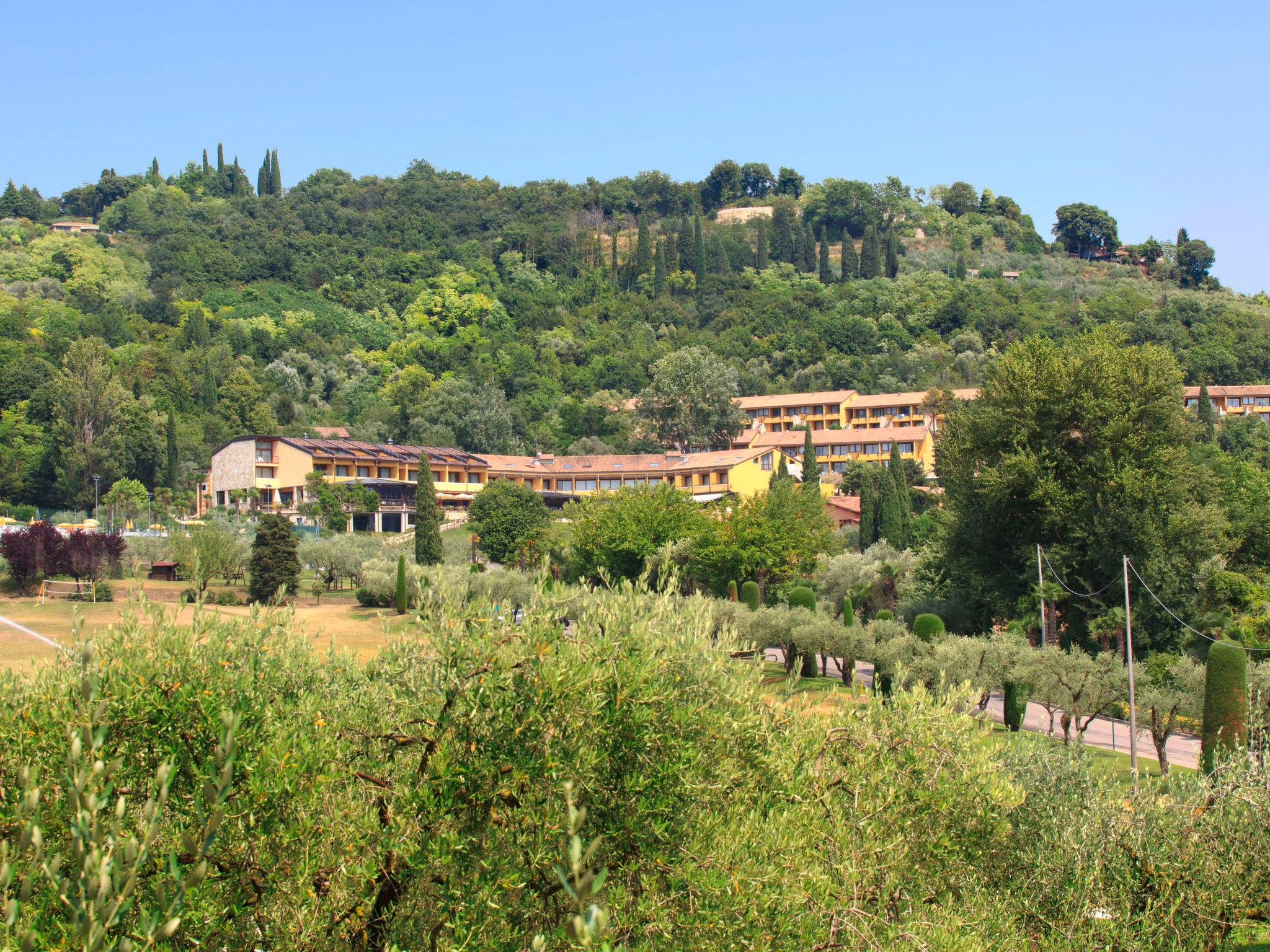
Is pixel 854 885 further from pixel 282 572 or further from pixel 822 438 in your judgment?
pixel 822 438

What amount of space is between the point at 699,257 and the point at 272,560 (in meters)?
97.3

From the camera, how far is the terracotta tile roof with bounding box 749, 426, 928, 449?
8438 centimetres

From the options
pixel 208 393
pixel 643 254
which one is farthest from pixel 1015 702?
pixel 643 254

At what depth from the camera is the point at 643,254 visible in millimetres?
137000

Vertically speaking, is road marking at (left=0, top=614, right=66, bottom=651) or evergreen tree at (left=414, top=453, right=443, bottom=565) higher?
evergreen tree at (left=414, top=453, right=443, bottom=565)

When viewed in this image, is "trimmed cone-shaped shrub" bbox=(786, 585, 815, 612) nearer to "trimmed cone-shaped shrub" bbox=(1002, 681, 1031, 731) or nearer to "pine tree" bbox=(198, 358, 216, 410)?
"trimmed cone-shaped shrub" bbox=(1002, 681, 1031, 731)

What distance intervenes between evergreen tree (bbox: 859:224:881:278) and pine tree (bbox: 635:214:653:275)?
87.6ft

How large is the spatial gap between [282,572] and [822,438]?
5499cm

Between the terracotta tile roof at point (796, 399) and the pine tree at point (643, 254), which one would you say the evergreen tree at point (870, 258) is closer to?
the pine tree at point (643, 254)

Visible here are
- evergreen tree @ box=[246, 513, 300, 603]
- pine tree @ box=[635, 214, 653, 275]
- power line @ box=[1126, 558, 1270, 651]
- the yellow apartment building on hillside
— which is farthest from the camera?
pine tree @ box=[635, 214, 653, 275]

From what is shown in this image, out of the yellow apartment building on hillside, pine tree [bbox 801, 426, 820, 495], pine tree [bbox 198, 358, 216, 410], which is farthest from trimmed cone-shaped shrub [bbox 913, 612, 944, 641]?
pine tree [bbox 198, 358, 216, 410]

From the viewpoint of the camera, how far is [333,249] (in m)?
144

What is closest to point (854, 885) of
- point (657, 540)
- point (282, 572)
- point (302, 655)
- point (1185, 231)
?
point (302, 655)

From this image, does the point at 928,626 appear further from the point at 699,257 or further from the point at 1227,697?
the point at 699,257
